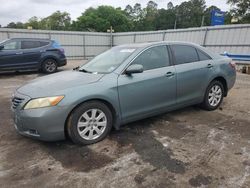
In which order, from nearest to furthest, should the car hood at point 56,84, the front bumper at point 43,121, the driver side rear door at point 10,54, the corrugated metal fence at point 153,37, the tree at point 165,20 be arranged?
the front bumper at point 43,121 → the car hood at point 56,84 → the driver side rear door at point 10,54 → the corrugated metal fence at point 153,37 → the tree at point 165,20

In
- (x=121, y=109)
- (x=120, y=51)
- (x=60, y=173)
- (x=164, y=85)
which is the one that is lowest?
(x=60, y=173)

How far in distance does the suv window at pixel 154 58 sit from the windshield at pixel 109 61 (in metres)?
0.21

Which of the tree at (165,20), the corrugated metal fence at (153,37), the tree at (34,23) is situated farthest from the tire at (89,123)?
the tree at (34,23)

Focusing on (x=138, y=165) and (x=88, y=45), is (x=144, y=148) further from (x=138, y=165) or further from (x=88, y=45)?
(x=88, y=45)

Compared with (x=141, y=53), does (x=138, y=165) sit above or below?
below

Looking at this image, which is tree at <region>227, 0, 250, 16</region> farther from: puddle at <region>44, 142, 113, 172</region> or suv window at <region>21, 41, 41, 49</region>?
puddle at <region>44, 142, 113, 172</region>

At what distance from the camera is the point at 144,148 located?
3.41m

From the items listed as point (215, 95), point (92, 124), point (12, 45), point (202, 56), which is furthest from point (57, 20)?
point (92, 124)

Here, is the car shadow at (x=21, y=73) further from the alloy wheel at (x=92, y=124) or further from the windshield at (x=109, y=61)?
the alloy wheel at (x=92, y=124)

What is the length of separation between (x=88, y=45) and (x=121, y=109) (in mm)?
17521

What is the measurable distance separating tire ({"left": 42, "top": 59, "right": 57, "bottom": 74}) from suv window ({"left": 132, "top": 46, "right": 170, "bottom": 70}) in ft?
26.4

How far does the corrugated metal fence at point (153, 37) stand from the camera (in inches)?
507

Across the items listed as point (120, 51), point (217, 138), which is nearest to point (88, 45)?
point (120, 51)

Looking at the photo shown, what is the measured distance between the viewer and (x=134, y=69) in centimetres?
370
